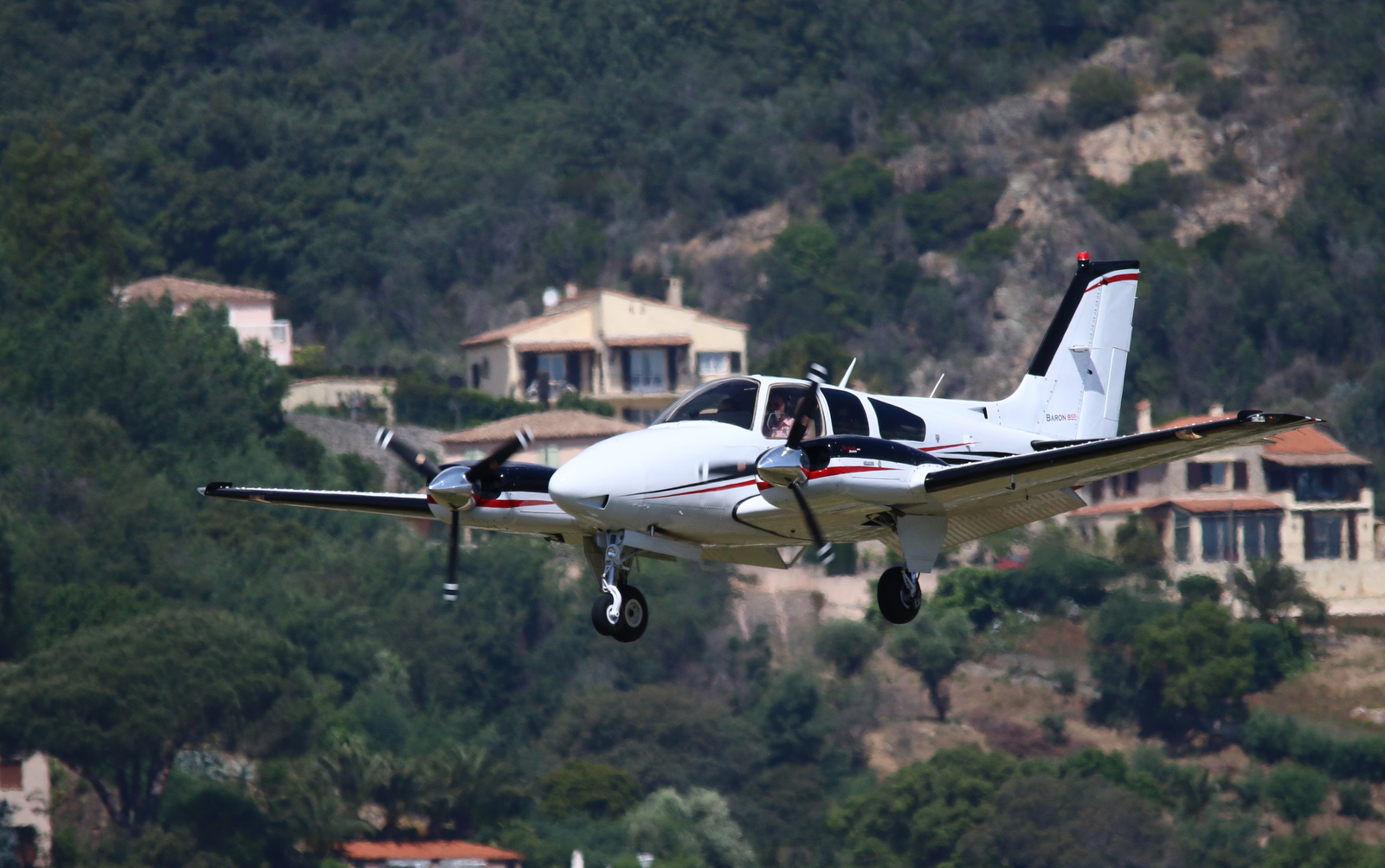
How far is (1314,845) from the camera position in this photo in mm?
94125

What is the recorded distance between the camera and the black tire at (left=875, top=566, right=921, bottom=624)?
25.3m

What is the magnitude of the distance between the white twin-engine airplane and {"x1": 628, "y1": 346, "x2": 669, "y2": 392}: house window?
10260 cm

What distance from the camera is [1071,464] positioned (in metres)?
24.0

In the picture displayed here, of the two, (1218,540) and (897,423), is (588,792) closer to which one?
(1218,540)

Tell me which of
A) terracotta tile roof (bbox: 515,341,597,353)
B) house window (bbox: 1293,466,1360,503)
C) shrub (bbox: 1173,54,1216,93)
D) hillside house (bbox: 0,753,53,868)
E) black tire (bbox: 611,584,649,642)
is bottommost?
hillside house (bbox: 0,753,53,868)

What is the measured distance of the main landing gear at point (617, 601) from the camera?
78.9 feet

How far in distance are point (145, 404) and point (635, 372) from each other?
3248 cm

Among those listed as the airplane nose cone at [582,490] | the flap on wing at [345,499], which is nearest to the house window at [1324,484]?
the flap on wing at [345,499]

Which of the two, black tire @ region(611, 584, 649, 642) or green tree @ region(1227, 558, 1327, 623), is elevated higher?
black tire @ region(611, 584, 649, 642)

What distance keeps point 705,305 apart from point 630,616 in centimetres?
14068

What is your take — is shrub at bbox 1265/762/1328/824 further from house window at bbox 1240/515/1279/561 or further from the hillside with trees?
house window at bbox 1240/515/1279/561

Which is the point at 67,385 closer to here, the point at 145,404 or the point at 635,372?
the point at 145,404

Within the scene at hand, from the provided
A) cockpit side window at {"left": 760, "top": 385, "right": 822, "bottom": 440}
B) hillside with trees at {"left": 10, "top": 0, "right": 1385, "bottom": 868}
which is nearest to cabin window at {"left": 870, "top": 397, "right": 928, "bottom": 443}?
cockpit side window at {"left": 760, "top": 385, "right": 822, "bottom": 440}

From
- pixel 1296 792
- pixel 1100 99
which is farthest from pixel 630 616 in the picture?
pixel 1100 99
